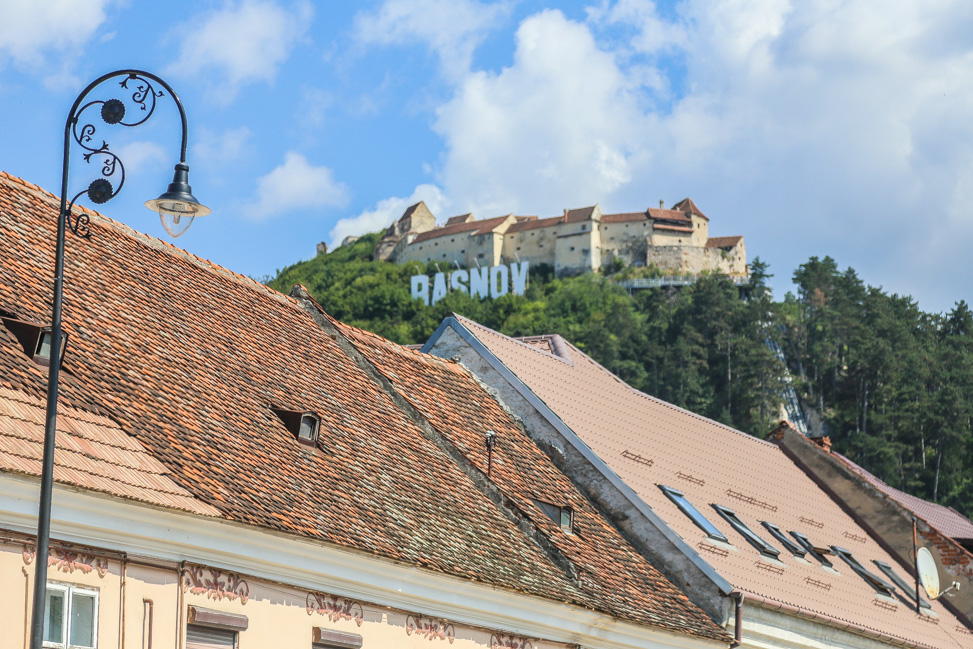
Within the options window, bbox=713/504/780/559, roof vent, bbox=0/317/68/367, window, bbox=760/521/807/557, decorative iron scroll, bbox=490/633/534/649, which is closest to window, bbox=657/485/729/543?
window, bbox=713/504/780/559

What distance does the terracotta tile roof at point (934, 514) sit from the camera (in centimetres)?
3225

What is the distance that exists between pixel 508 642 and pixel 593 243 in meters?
138

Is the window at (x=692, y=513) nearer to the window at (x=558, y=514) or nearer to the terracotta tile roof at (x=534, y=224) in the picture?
the window at (x=558, y=514)

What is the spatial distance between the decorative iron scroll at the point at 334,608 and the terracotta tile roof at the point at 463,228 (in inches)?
5642

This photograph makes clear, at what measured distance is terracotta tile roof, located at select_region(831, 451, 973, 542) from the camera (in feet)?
106

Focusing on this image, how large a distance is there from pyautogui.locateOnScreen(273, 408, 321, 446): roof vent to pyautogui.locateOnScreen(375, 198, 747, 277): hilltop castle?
13661 centimetres

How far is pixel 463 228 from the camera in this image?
15788 cm

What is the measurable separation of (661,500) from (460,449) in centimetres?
459

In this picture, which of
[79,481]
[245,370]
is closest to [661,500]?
[245,370]

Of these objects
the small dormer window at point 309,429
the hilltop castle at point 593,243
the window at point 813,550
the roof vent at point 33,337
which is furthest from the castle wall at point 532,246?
the roof vent at point 33,337

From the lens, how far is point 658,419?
2608 centimetres

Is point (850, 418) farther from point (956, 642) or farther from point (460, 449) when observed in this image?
point (460, 449)

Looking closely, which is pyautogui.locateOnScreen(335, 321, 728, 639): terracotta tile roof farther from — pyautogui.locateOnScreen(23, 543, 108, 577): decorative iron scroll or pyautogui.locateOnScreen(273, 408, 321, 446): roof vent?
pyautogui.locateOnScreen(23, 543, 108, 577): decorative iron scroll

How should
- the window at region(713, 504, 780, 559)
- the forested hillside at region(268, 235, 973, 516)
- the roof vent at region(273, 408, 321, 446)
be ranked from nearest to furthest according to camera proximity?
the roof vent at region(273, 408, 321, 446), the window at region(713, 504, 780, 559), the forested hillside at region(268, 235, 973, 516)
